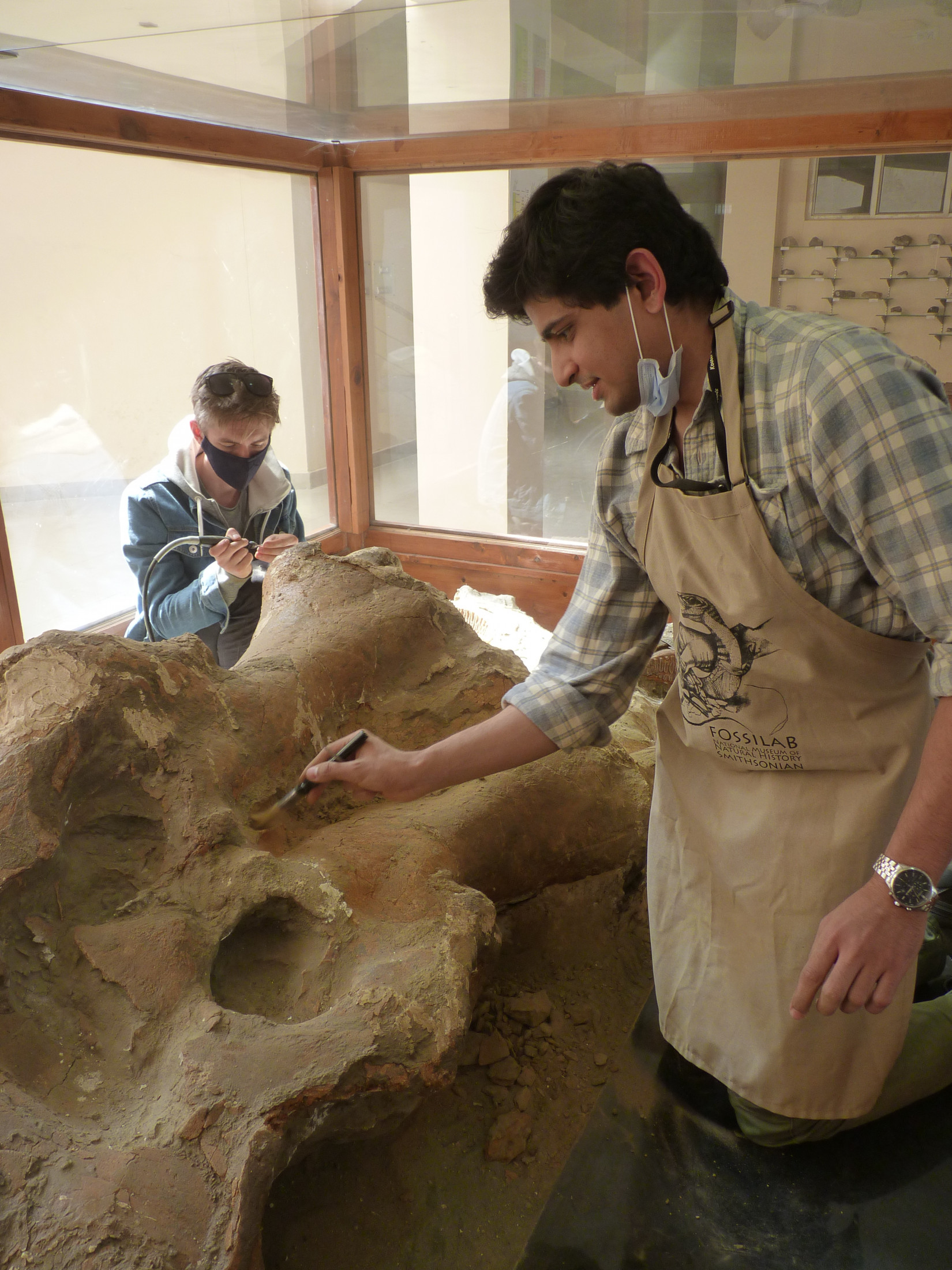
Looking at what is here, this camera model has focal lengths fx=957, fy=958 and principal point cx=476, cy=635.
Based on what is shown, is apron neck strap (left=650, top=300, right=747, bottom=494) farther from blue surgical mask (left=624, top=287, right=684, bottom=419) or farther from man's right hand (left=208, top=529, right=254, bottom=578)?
man's right hand (left=208, top=529, right=254, bottom=578)

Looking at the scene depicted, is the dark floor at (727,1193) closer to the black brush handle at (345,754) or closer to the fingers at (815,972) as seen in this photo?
the fingers at (815,972)

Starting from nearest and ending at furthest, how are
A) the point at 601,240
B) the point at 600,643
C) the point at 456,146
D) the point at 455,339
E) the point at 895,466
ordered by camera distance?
1. the point at 895,466
2. the point at 601,240
3. the point at 600,643
4. the point at 456,146
5. the point at 455,339

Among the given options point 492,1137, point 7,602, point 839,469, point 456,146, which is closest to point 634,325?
point 839,469

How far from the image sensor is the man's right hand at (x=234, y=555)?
2.48 meters

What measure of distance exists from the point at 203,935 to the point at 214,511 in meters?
1.56

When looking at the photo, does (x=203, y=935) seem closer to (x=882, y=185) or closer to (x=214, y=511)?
(x=214, y=511)

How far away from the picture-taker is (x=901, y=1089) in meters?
1.74

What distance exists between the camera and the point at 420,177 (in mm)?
4023

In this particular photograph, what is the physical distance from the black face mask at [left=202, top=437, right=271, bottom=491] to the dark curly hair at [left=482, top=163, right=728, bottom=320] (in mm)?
1362

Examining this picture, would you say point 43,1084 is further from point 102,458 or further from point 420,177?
point 420,177

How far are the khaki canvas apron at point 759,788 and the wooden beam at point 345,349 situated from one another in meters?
2.97

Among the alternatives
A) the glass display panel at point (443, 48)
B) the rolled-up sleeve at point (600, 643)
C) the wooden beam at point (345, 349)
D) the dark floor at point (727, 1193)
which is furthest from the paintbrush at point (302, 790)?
the wooden beam at point (345, 349)

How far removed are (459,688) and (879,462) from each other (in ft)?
3.89

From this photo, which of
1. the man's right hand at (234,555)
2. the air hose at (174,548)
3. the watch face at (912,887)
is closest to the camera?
the watch face at (912,887)
